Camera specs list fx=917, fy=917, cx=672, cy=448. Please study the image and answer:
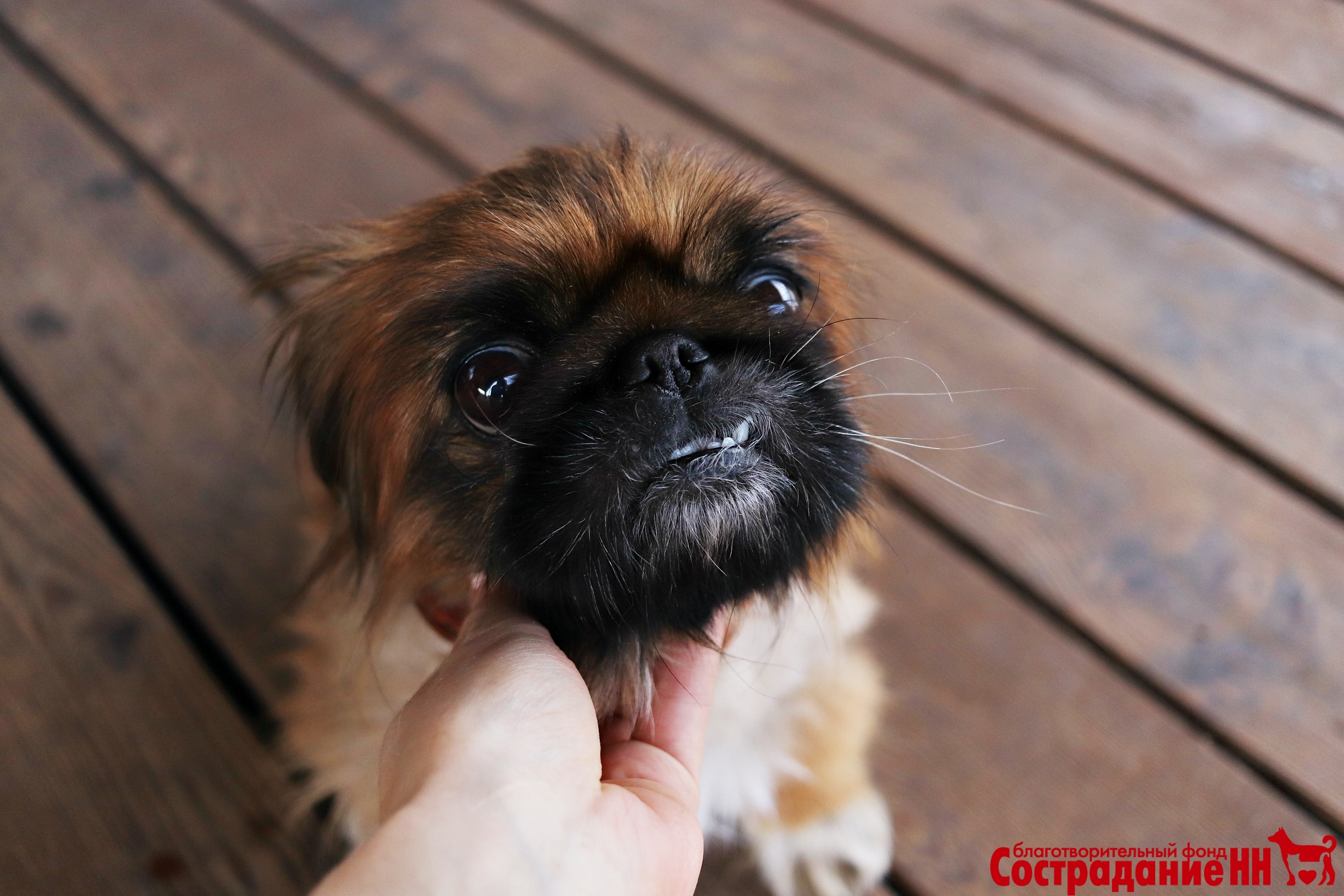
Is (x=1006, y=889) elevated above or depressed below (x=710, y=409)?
below

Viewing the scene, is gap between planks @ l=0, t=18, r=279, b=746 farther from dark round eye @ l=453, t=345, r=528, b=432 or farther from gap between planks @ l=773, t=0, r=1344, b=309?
gap between planks @ l=773, t=0, r=1344, b=309

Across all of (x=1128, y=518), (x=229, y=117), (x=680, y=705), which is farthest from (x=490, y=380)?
(x=229, y=117)

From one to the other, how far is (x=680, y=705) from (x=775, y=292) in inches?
20.1

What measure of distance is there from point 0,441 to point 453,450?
3.86 ft

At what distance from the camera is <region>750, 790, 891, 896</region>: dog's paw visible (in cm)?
130

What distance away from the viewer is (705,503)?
0.87 meters

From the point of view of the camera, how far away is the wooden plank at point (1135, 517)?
1448 millimetres

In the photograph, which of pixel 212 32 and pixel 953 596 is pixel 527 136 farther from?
pixel 953 596

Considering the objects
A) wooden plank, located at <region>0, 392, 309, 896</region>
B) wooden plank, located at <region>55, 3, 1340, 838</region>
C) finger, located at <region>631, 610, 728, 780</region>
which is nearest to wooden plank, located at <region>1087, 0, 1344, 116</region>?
wooden plank, located at <region>55, 3, 1340, 838</region>

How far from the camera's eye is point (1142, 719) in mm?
1421

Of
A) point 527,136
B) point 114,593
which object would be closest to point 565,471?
point 114,593

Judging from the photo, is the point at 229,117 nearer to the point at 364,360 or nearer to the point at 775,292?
the point at 364,360

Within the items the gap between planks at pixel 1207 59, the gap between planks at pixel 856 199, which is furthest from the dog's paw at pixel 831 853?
the gap between planks at pixel 1207 59

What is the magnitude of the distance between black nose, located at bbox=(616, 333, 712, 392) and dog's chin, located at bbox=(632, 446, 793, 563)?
7 centimetres
